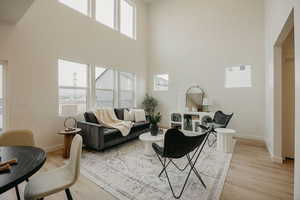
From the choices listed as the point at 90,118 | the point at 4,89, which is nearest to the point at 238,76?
the point at 90,118

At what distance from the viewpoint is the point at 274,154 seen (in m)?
2.89

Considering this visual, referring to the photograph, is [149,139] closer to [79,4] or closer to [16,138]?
[16,138]

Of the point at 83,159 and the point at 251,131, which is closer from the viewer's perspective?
the point at 83,159

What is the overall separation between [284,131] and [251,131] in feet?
4.57

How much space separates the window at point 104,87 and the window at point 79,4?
1.61 meters

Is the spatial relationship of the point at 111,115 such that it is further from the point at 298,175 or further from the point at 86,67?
the point at 298,175

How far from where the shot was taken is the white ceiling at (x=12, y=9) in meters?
2.18

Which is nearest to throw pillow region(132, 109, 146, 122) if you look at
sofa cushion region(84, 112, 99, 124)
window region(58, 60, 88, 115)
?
sofa cushion region(84, 112, 99, 124)

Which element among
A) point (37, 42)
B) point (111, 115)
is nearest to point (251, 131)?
point (111, 115)

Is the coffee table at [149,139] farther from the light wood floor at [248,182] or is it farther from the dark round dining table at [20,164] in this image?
the dark round dining table at [20,164]

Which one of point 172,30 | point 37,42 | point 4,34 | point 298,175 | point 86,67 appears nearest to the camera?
point 298,175

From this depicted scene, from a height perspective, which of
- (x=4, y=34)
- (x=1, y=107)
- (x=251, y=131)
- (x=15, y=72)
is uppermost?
(x=4, y=34)

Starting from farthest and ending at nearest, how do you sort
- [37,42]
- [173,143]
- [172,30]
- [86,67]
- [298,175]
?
[172,30] < [86,67] < [37,42] < [173,143] < [298,175]

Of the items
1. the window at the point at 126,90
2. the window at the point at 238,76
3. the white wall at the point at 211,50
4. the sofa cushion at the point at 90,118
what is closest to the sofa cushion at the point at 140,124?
the sofa cushion at the point at 90,118
